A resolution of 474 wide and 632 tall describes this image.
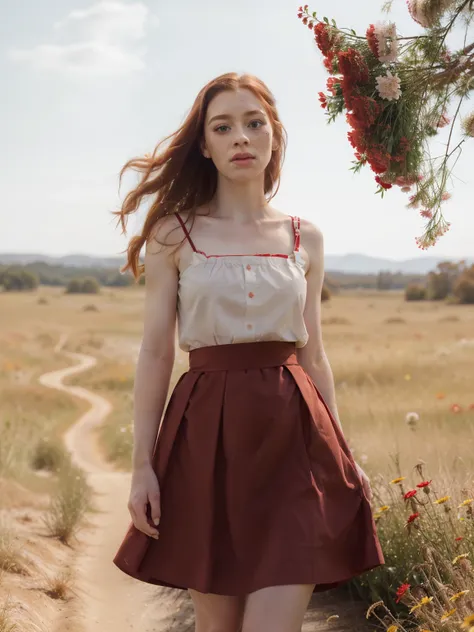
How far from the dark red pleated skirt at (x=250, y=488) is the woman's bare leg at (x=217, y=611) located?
115mm

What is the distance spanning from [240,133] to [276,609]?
1.61 m

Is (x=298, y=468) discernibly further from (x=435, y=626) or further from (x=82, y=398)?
(x=82, y=398)

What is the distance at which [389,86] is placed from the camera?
137 inches

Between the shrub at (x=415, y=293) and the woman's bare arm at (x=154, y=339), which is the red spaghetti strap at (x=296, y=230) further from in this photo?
the shrub at (x=415, y=293)

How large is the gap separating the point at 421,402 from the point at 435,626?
7.86 m

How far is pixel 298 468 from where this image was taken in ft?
9.10

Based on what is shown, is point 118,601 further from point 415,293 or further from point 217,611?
point 415,293

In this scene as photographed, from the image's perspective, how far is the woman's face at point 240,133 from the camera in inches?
120

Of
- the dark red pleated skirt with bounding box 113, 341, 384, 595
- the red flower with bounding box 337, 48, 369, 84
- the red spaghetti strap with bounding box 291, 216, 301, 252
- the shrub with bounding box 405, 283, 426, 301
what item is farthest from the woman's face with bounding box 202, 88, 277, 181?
the shrub with bounding box 405, 283, 426, 301

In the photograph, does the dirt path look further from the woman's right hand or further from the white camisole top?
the white camisole top

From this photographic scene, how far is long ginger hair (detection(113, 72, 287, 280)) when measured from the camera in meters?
3.16

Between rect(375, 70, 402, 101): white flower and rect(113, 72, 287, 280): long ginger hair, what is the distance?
0.47 meters

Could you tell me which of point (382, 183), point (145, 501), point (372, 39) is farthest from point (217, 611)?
point (372, 39)

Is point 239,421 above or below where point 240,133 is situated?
below
